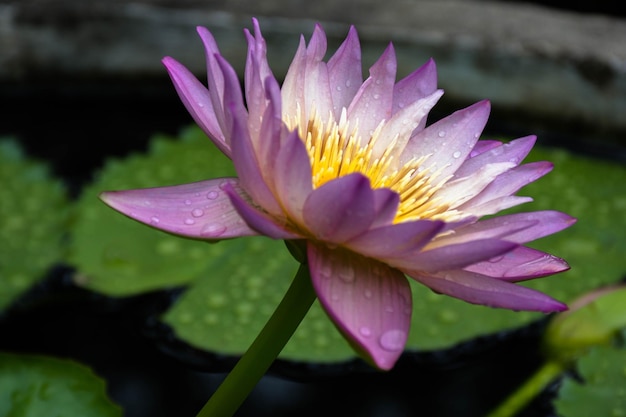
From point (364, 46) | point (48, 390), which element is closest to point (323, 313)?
point (48, 390)

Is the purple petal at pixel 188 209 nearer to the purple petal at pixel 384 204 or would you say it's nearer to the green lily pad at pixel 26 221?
the purple petal at pixel 384 204

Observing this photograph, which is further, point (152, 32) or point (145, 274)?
point (152, 32)

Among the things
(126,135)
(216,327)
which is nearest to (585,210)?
(216,327)

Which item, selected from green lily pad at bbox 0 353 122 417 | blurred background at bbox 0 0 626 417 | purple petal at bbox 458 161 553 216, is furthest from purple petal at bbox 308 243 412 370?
blurred background at bbox 0 0 626 417

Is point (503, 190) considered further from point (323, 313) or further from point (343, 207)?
point (323, 313)

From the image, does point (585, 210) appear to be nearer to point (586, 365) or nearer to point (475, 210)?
point (586, 365)

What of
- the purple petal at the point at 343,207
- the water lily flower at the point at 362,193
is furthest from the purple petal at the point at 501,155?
the purple petal at the point at 343,207

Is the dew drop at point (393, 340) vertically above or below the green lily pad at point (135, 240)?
above
